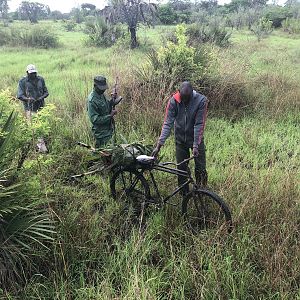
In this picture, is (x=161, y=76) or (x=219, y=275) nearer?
(x=219, y=275)

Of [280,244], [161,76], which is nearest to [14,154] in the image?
[280,244]

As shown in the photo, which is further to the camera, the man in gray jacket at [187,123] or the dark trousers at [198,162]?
the dark trousers at [198,162]

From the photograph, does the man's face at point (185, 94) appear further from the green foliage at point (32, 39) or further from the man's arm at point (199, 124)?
the green foliage at point (32, 39)

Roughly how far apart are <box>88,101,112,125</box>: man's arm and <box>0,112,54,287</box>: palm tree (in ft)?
5.63

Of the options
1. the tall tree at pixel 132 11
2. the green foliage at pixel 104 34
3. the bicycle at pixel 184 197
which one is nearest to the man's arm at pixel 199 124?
the bicycle at pixel 184 197

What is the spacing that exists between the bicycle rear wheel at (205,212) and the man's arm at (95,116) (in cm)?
191

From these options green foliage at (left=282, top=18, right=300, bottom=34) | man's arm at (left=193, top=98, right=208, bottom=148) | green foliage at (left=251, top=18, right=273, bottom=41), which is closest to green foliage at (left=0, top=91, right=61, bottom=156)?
man's arm at (left=193, top=98, right=208, bottom=148)

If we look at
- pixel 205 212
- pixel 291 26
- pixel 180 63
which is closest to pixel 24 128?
pixel 205 212

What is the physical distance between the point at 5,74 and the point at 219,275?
33.8ft

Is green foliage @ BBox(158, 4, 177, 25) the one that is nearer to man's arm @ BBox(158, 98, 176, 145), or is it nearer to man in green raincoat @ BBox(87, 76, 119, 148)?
man in green raincoat @ BBox(87, 76, 119, 148)

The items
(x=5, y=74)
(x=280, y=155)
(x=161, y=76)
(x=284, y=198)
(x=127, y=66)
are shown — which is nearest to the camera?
(x=284, y=198)

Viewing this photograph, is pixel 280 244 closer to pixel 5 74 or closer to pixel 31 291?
pixel 31 291

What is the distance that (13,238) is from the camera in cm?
322

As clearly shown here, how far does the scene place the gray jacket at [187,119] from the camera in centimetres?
420
